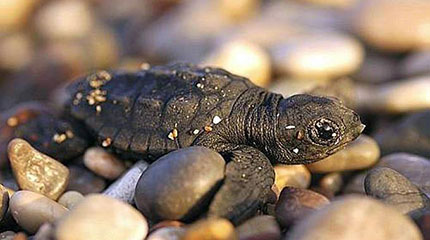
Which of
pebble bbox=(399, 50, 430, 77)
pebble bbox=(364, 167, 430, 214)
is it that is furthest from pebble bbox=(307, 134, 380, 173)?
pebble bbox=(399, 50, 430, 77)

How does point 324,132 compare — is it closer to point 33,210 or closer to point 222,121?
point 222,121

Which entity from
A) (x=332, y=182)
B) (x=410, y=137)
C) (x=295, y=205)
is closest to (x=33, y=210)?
(x=295, y=205)

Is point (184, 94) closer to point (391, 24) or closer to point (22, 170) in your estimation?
point (22, 170)

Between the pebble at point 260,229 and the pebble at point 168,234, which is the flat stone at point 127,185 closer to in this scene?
the pebble at point 168,234

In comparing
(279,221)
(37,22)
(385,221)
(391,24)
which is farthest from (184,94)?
(37,22)

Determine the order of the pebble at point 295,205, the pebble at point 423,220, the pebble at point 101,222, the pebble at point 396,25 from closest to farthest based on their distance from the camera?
the pebble at point 101,222, the pebble at point 423,220, the pebble at point 295,205, the pebble at point 396,25

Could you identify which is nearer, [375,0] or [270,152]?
[270,152]

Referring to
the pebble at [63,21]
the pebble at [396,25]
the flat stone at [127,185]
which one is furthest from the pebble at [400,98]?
the pebble at [63,21]
